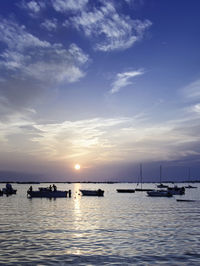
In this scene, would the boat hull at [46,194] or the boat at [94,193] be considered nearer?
the boat hull at [46,194]

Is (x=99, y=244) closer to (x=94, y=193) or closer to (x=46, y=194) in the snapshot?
(x=46, y=194)

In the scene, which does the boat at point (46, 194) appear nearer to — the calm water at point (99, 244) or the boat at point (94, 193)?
the boat at point (94, 193)

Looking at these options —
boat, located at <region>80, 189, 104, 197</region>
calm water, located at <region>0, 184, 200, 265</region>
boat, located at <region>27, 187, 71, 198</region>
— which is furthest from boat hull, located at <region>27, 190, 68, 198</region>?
calm water, located at <region>0, 184, 200, 265</region>

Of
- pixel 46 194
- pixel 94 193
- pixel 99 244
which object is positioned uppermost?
pixel 99 244

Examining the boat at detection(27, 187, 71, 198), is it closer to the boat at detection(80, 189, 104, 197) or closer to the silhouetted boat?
the silhouetted boat

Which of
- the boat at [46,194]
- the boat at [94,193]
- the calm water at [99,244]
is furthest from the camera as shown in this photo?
the boat at [94,193]

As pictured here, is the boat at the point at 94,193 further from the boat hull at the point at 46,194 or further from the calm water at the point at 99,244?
the calm water at the point at 99,244

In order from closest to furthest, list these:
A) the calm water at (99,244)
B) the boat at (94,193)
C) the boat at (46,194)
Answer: the calm water at (99,244), the boat at (46,194), the boat at (94,193)

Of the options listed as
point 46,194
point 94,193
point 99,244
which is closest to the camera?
point 99,244

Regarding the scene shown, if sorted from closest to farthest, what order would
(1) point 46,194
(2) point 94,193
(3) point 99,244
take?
(3) point 99,244
(1) point 46,194
(2) point 94,193

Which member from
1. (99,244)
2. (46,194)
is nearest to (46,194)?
(46,194)

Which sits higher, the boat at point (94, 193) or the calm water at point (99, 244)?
the calm water at point (99, 244)

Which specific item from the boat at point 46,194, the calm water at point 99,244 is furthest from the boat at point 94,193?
the calm water at point 99,244

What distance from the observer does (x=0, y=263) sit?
16984 mm
